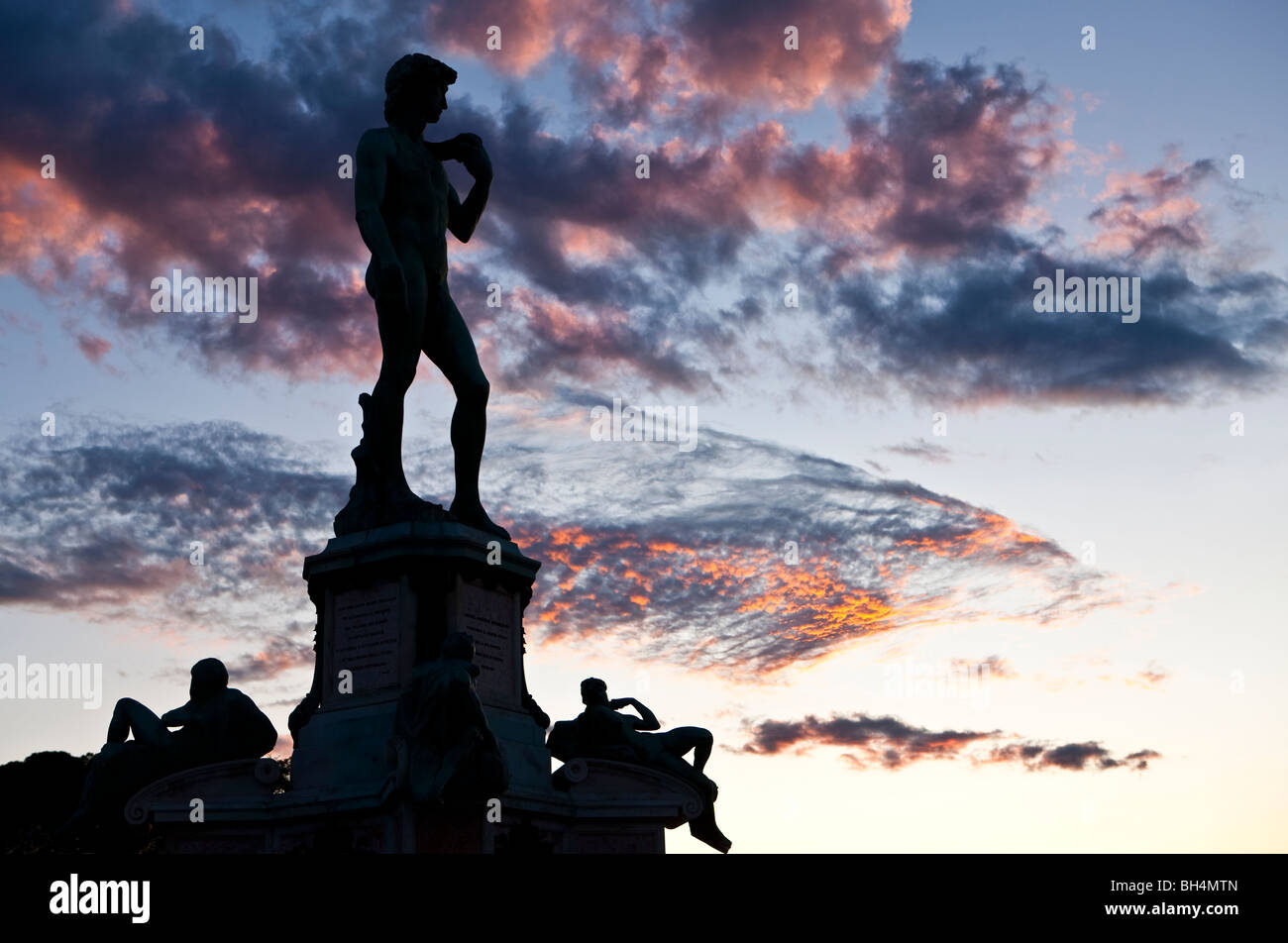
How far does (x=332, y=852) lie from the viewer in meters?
16.1

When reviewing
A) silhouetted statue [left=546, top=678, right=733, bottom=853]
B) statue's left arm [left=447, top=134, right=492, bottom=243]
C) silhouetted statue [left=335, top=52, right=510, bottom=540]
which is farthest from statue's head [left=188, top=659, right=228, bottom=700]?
statue's left arm [left=447, top=134, right=492, bottom=243]

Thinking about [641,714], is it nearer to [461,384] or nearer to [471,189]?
[461,384]

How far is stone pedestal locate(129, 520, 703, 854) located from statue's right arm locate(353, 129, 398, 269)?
3214 millimetres

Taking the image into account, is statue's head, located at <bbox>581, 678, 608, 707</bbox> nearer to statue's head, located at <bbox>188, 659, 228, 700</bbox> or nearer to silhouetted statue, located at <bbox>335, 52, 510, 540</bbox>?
silhouetted statue, located at <bbox>335, 52, 510, 540</bbox>

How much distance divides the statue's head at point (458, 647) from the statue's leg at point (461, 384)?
2.70 meters

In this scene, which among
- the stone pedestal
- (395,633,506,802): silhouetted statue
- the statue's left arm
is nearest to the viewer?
(395,633,506,802): silhouetted statue

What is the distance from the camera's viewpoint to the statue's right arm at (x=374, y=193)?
1847cm

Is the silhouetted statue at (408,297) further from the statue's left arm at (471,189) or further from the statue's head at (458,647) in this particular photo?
the statue's head at (458,647)

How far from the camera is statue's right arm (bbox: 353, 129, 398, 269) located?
18469 mm

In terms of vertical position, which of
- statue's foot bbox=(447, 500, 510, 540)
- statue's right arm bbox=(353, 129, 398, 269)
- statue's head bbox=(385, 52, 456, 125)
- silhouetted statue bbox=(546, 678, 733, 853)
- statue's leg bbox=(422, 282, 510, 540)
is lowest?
silhouetted statue bbox=(546, 678, 733, 853)

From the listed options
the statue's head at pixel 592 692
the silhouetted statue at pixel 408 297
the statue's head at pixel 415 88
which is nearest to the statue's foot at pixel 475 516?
the silhouetted statue at pixel 408 297

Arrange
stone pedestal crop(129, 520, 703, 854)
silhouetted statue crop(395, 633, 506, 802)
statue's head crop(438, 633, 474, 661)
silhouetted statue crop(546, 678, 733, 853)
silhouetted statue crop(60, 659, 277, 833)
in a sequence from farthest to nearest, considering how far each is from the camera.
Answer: silhouetted statue crop(546, 678, 733, 853)
silhouetted statue crop(60, 659, 277, 833)
stone pedestal crop(129, 520, 703, 854)
statue's head crop(438, 633, 474, 661)
silhouetted statue crop(395, 633, 506, 802)
